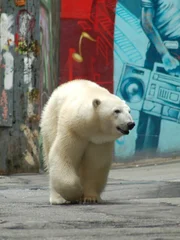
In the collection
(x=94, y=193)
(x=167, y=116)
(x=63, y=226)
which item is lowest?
(x=167, y=116)

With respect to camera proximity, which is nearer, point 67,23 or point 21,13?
point 21,13

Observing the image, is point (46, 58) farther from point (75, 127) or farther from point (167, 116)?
point (75, 127)

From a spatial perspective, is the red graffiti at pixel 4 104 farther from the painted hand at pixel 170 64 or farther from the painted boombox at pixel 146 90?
the painted hand at pixel 170 64

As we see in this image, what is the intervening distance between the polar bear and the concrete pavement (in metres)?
0.22

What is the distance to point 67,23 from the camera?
15.2 meters

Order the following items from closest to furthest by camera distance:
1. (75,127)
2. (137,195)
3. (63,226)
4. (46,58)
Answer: (63,226), (75,127), (137,195), (46,58)

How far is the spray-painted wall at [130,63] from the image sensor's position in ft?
50.0

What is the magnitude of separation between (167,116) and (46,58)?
7.18 feet

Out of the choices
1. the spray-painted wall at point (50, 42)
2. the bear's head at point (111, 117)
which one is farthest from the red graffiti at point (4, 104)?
the bear's head at point (111, 117)

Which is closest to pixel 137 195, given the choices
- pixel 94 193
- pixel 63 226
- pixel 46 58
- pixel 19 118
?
pixel 94 193

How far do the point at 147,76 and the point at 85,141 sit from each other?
696cm

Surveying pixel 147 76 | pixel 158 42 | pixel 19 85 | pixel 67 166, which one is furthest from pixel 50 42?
pixel 67 166

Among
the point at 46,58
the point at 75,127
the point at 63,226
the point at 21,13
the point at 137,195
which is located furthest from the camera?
the point at 46,58

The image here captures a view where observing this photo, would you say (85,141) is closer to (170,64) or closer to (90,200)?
(90,200)
